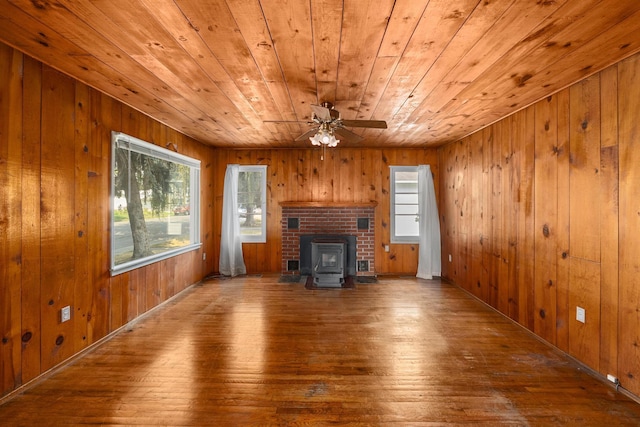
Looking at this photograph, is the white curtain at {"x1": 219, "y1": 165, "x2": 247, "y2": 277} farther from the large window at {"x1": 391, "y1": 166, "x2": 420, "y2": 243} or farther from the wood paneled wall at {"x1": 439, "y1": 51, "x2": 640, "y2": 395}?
the wood paneled wall at {"x1": 439, "y1": 51, "x2": 640, "y2": 395}

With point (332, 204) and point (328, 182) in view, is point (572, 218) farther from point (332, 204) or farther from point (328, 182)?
point (328, 182)

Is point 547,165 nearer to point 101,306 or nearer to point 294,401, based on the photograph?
point 294,401

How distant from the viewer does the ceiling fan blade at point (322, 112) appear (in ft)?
7.41

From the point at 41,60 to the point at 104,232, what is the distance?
150 centimetres

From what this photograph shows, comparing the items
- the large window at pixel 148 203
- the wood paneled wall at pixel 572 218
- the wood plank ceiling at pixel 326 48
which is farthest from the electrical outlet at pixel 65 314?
the wood paneled wall at pixel 572 218

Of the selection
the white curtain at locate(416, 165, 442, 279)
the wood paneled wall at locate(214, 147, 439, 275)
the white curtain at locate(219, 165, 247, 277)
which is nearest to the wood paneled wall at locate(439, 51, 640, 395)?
the white curtain at locate(416, 165, 442, 279)

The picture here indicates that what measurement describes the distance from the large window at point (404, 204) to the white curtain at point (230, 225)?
295cm

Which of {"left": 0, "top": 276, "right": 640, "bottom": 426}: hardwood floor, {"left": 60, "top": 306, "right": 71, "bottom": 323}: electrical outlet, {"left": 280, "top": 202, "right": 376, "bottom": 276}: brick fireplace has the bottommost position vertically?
{"left": 0, "top": 276, "right": 640, "bottom": 426}: hardwood floor

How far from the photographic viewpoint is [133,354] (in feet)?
7.93

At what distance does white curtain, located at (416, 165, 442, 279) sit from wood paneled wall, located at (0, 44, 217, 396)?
14.5ft

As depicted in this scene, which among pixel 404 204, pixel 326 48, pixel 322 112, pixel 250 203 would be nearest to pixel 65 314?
pixel 322 112

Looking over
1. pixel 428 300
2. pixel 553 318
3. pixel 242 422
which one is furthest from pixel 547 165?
pixel 242 422

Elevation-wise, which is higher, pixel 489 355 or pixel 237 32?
pixel 237 32

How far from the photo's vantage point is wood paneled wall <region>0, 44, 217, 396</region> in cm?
184
